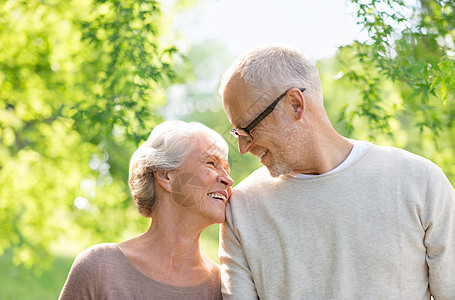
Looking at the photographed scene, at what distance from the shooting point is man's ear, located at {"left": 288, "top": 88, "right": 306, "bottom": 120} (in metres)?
1.82

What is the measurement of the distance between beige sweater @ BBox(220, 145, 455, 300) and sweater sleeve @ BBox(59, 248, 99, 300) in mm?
463

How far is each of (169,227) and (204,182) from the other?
228 millimetres

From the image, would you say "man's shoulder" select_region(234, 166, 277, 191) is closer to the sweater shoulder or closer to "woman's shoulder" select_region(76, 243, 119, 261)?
the sweater shoulder

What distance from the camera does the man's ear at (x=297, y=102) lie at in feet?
5.96

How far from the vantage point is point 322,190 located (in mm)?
1872

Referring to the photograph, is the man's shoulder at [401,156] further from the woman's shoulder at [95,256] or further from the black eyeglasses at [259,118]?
the woman's shoulder at [95,256]

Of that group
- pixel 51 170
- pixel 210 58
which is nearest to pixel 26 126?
pixel 51 170

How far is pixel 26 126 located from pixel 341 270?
255 inches

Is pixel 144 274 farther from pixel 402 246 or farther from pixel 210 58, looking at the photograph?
pixel 210 58

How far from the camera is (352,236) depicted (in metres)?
1.80

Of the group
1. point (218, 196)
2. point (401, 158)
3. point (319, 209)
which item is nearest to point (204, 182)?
point (218, 196)

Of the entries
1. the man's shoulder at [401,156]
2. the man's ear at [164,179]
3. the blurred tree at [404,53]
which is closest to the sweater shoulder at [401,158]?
the man's shoulder at [401,156]

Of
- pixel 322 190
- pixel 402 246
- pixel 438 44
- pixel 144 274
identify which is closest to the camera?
pixel 402 246

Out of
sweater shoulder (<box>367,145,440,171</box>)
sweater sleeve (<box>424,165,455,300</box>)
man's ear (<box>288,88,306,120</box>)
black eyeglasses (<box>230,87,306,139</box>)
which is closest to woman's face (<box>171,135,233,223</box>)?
black eyeglasses (<box>230,87,306,139</box>)
